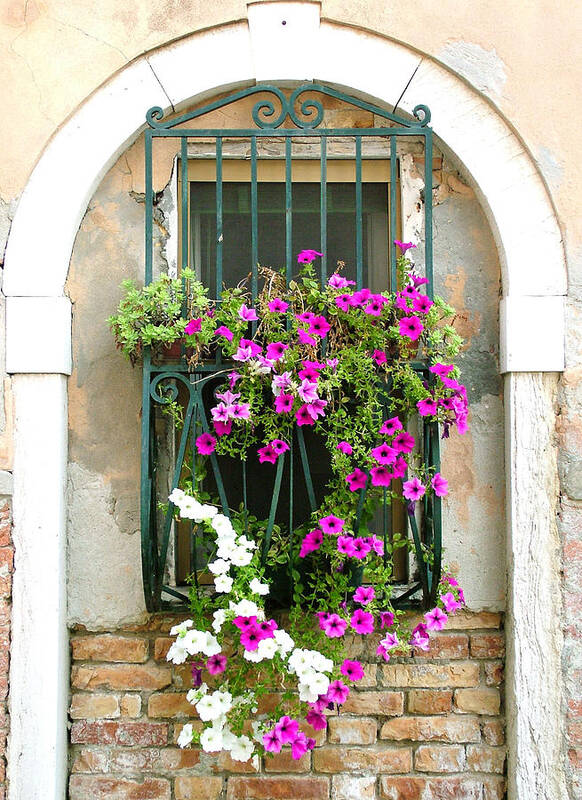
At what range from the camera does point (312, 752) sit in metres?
2.56

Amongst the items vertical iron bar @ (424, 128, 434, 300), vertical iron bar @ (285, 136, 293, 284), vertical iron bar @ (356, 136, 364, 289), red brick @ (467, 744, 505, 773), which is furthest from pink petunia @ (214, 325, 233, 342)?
red brick @ (467, 744, 505, 773)

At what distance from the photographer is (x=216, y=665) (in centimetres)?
233

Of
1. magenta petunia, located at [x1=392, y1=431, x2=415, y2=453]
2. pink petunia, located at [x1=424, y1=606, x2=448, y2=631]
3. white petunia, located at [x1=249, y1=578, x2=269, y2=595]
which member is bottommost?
pink petunia, located at [x1=424, y1=606, x2=448, y2=631]

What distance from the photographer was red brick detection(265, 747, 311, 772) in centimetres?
255

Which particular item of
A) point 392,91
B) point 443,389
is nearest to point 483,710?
Result: point 443,389

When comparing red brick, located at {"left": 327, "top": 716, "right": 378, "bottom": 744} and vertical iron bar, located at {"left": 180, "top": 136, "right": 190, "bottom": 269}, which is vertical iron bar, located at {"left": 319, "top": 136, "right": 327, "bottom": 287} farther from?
red brick, located at {"left": 327, "top": 716, "right": 378, "bottom": 744}

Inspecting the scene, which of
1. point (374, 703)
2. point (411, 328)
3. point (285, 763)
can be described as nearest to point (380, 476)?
point (411, 328)

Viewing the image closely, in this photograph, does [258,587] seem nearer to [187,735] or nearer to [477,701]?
[187,735]

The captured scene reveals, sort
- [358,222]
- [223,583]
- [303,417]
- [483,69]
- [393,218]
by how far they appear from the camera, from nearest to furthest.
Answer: [223,583] → [303,417] → [358,222] → [483,69] → [393,218]

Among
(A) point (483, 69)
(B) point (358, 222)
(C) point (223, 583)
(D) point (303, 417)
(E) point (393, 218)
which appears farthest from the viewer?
(E) point (393, 218)

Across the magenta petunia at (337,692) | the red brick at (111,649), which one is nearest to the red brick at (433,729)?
the magenta petunia at (337,692)

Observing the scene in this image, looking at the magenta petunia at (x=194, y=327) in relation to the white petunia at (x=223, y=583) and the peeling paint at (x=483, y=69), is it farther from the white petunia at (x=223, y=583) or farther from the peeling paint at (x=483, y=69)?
the peeling paint at (x=483, y=69)

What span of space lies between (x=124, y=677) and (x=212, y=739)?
47cm

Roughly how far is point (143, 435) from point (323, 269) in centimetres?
76
